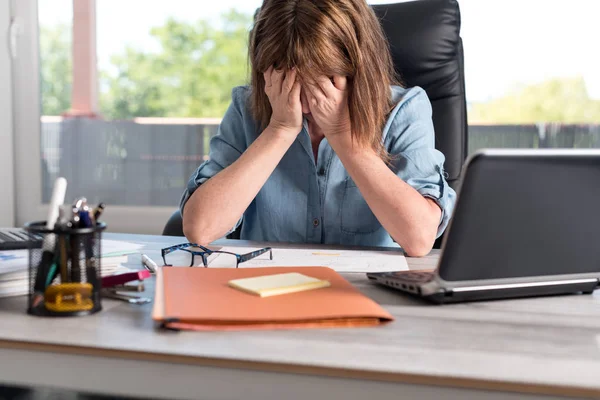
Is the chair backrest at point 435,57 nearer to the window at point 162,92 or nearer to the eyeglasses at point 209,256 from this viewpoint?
the eyeglasses at point 209,256

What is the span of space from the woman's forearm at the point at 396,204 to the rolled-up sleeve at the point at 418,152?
0.12ft

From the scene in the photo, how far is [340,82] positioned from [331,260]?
0.41 meters

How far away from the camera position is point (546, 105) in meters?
2.60

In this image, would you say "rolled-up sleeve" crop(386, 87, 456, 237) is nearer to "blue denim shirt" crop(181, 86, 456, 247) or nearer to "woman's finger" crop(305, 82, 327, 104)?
"blue denim shirt" crop(181, 86, 456, 247)

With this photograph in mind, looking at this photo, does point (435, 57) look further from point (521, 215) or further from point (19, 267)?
point (19, 267)

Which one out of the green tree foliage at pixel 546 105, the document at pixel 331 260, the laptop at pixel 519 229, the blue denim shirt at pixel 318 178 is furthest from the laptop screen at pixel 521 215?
the green tree foliage at pixel 546 105

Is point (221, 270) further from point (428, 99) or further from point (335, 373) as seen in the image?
point (428, 99)

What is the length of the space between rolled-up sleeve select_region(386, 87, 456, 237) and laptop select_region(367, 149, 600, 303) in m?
0.46

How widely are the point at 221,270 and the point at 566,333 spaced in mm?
447

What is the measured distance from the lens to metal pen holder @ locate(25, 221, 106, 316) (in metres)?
0.71

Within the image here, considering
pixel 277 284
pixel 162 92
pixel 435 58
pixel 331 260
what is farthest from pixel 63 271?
pixel 162 92

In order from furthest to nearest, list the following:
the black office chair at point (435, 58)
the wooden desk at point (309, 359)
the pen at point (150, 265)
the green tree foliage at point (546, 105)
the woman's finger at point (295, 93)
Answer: the green tree foliage at point (546, 105)
the black office chair at point (435, 58)
the woman's finger at point (295, 93)
the pen at point (150, 265)
the wooden desk at point (309, 359)

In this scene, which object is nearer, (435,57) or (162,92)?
(435,57)

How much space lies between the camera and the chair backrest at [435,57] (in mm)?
1600
